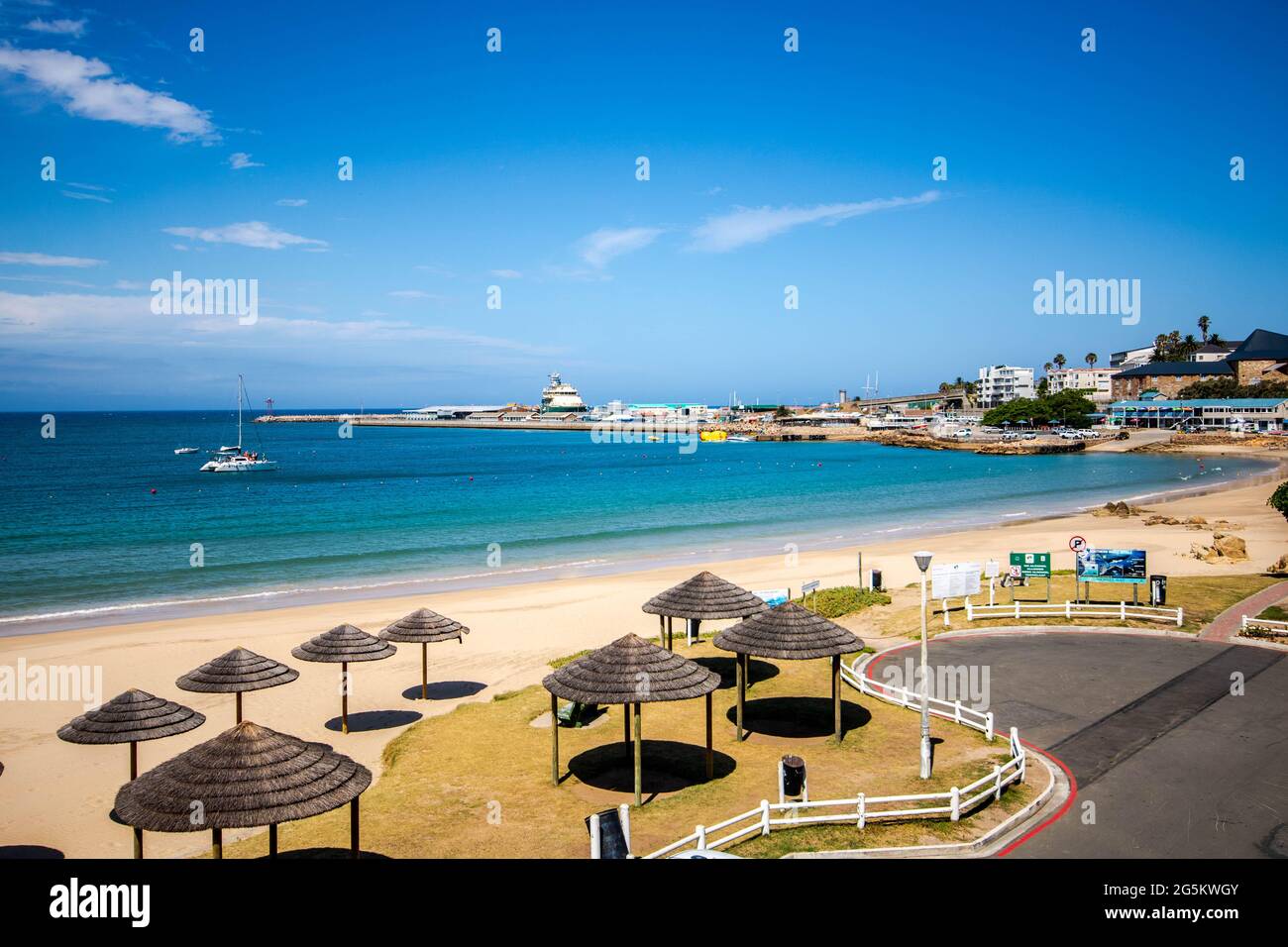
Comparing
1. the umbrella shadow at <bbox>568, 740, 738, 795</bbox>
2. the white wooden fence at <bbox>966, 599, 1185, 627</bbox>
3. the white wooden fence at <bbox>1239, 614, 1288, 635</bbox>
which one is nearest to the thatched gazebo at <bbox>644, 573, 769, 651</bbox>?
the umbrella shadow at <bbox>568, 740, 738, 795</bbox>

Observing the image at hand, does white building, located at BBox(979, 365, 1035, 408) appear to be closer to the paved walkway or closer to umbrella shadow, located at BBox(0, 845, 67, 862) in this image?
the paved walkway

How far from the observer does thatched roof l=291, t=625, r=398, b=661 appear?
18078 mm

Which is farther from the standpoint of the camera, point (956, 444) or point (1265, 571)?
point (956, 444)

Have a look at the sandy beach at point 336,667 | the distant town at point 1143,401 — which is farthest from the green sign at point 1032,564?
the distant town at point 1143,401

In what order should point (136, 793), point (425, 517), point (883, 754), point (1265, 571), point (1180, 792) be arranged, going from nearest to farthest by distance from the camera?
point (136, 793) < point (1180, 792) < point (883, 754) < point (1265, 571) < point (425, 517)

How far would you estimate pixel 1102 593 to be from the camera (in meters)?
27.8

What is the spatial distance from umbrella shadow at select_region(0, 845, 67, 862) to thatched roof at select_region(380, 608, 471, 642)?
7556 millimetres

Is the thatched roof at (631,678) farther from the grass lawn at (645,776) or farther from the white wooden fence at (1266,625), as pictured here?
the white wooden fence at (1266,625)

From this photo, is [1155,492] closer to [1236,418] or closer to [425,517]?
[425,517]

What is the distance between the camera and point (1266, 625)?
72.2ft

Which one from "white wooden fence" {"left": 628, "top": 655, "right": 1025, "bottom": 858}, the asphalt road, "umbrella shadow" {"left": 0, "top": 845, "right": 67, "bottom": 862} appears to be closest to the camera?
the asphalt road
